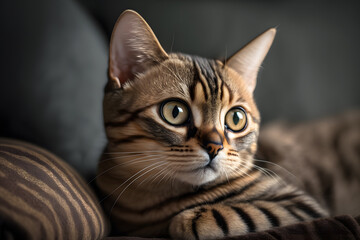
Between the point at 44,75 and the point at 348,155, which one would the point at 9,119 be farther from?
the point at 348,155

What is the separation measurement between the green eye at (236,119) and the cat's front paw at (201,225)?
0.65 feet

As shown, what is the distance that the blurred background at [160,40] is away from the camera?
113 cm

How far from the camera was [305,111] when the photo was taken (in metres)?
1.57

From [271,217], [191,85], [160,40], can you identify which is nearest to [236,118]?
[191,85]

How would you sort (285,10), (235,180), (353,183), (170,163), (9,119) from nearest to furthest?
(170,163) < (235,180) < (9,119) < (353,183) < (285,10)

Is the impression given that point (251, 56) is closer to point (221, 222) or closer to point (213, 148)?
point (213, 148)

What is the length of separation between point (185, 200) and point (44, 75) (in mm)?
734

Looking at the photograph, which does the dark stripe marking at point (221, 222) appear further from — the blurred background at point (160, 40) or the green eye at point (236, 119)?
the blurred background at point (160, 40)

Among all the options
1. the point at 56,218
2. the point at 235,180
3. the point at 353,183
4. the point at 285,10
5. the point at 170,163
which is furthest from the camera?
the point at 285,10

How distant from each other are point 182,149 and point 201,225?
0.16 meters

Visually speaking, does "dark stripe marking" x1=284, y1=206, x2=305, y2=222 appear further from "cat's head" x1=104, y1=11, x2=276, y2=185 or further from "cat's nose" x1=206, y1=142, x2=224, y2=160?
"cat's nose" x1=206, y1=142, x2=224, y2=160

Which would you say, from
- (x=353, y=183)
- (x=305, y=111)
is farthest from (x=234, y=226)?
(x=305, y=111)

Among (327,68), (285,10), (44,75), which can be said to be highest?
(285,10)

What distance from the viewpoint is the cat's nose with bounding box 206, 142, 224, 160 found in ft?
2.22
